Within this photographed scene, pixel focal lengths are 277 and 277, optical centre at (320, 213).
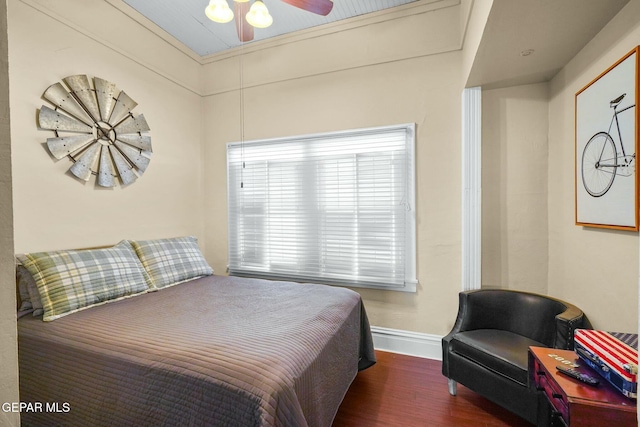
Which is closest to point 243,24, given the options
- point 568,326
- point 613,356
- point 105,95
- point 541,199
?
point 105,95

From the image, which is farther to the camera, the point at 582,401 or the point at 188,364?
the point at 188,364

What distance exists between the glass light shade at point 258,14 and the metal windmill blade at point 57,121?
1.63m

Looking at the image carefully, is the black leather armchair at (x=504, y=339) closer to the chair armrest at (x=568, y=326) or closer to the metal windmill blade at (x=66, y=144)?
the chair armrest at (x=568, y=326)

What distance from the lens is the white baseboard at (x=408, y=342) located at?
254 centimetres

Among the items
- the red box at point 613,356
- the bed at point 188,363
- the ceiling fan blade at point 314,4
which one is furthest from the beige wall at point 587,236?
the ceiling fan blade at point 314,4

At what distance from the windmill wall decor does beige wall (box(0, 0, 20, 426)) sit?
2.07m

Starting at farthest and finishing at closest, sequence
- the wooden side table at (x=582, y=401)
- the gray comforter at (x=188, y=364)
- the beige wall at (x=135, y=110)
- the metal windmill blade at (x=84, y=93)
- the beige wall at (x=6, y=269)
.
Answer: the metal windmill blade at (x=84, y=93) → the beige wall at (x=135, y=110) → the gray comforter at (x=188, y=364) → the wooden side table at (x=582, y=401) → the beige wall at (x=6, y=269)

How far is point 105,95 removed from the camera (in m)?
2.41

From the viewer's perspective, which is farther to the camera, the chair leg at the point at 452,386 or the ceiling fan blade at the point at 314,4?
the chair leg at the point at 452,386

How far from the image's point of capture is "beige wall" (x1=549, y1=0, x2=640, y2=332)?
1.40 meters

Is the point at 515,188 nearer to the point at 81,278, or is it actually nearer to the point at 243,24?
the point at 243,24

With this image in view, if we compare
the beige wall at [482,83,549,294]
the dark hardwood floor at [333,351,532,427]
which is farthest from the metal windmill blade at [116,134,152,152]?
the beige wall at [482,83,549,294]

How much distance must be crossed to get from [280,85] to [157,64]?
1.29 m

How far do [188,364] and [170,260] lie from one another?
1.61m
